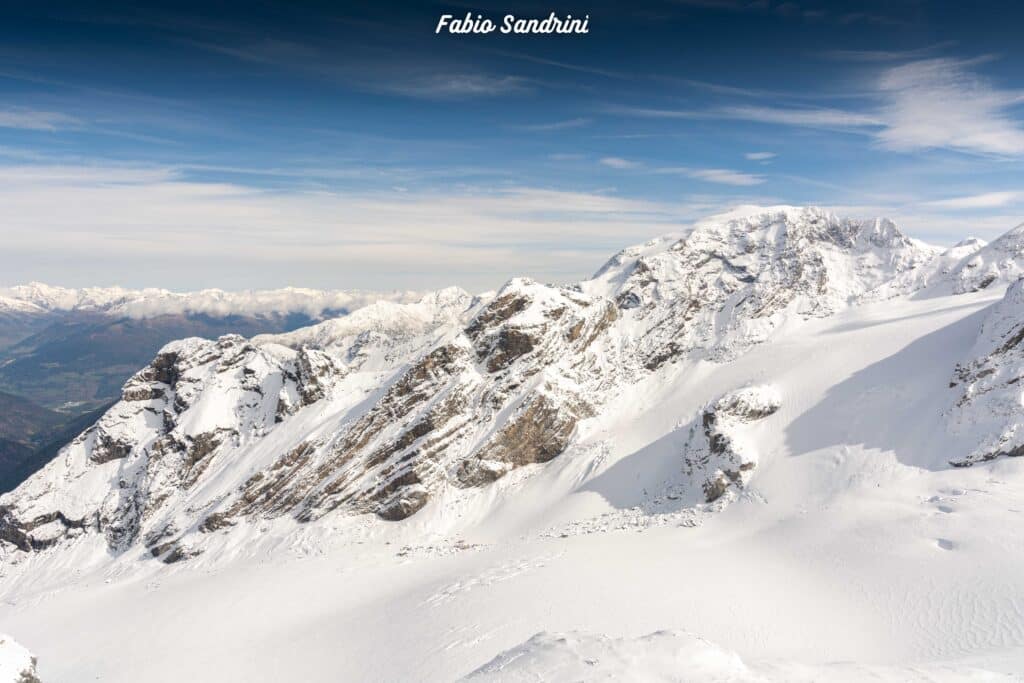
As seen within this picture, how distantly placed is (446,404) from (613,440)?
72.6 ft

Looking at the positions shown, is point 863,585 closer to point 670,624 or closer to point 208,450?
point 670,624

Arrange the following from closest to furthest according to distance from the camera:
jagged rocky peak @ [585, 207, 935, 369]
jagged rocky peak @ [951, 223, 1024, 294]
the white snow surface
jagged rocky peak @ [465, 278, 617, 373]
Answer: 1. the white snow surface
2. jagged rocky peak @ [465, 278, 617, 373]
3. jagged rocky peak @ [951, 223, 1024, 294]
4. jagged rocky peak @ [585, 207, 935, 369]

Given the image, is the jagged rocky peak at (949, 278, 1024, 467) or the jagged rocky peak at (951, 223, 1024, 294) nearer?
the jagged rocky peak at (949, 278, 1024, 467)

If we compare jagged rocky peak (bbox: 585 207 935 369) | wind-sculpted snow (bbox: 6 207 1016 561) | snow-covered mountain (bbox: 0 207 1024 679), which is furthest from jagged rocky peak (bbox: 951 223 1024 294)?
jagged rocky peak (bbox: 585 207 935 369)

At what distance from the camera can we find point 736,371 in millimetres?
70938

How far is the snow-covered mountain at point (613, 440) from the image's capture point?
141ft

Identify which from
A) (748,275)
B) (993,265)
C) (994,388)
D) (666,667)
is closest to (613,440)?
(994,388)

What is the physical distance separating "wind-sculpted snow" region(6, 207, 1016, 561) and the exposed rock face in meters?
0.18

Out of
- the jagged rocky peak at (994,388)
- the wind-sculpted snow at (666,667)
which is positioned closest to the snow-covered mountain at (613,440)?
the jagged rocky peak at (994,388)

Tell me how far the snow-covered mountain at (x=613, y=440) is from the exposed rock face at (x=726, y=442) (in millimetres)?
257

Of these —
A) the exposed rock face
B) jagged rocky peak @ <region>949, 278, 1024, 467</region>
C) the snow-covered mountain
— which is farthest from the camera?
the exposed rock face

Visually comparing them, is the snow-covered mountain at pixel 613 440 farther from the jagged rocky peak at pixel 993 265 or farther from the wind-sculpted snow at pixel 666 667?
the wind-sculpted snow at pixel 666 667

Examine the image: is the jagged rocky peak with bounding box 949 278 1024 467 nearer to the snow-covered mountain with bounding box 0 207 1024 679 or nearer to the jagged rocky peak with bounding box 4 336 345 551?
the snow-covered mountain with bounding box 0 207 1024 679

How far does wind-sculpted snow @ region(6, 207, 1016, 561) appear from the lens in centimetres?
6612
